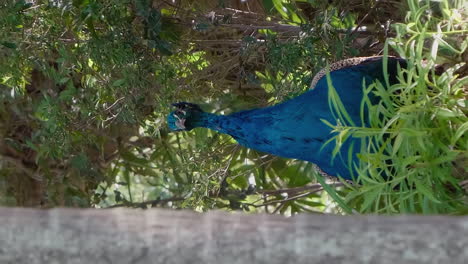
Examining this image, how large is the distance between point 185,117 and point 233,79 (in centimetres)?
78

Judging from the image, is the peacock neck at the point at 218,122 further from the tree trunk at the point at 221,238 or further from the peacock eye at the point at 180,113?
the tree trunk at the point at 221,238

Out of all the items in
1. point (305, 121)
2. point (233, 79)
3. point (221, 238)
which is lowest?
point (221, 238)

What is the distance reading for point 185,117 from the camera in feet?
4.99

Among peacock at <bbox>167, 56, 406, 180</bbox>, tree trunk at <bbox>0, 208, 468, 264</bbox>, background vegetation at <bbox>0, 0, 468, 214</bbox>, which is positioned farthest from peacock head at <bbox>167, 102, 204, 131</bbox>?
tree trunk at <bbox>0, 208, 468, 264</bbox>

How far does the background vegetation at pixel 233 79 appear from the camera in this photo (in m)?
1.15

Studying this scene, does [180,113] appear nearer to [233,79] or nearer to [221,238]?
[233,79]

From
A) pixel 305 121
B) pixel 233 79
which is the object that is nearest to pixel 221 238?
pixel 305 121

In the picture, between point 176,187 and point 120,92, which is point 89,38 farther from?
point 176,187

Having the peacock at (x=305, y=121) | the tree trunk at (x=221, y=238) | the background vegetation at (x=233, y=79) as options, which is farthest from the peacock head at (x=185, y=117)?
the tree trunk at (x=221, y=238)

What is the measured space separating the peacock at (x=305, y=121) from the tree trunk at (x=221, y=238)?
0.81 meters

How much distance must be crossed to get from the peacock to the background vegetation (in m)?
0.07

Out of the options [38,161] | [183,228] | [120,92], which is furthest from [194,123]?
[38,161]

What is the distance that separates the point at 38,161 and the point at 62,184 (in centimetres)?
14

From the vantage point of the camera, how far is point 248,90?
234 cm
